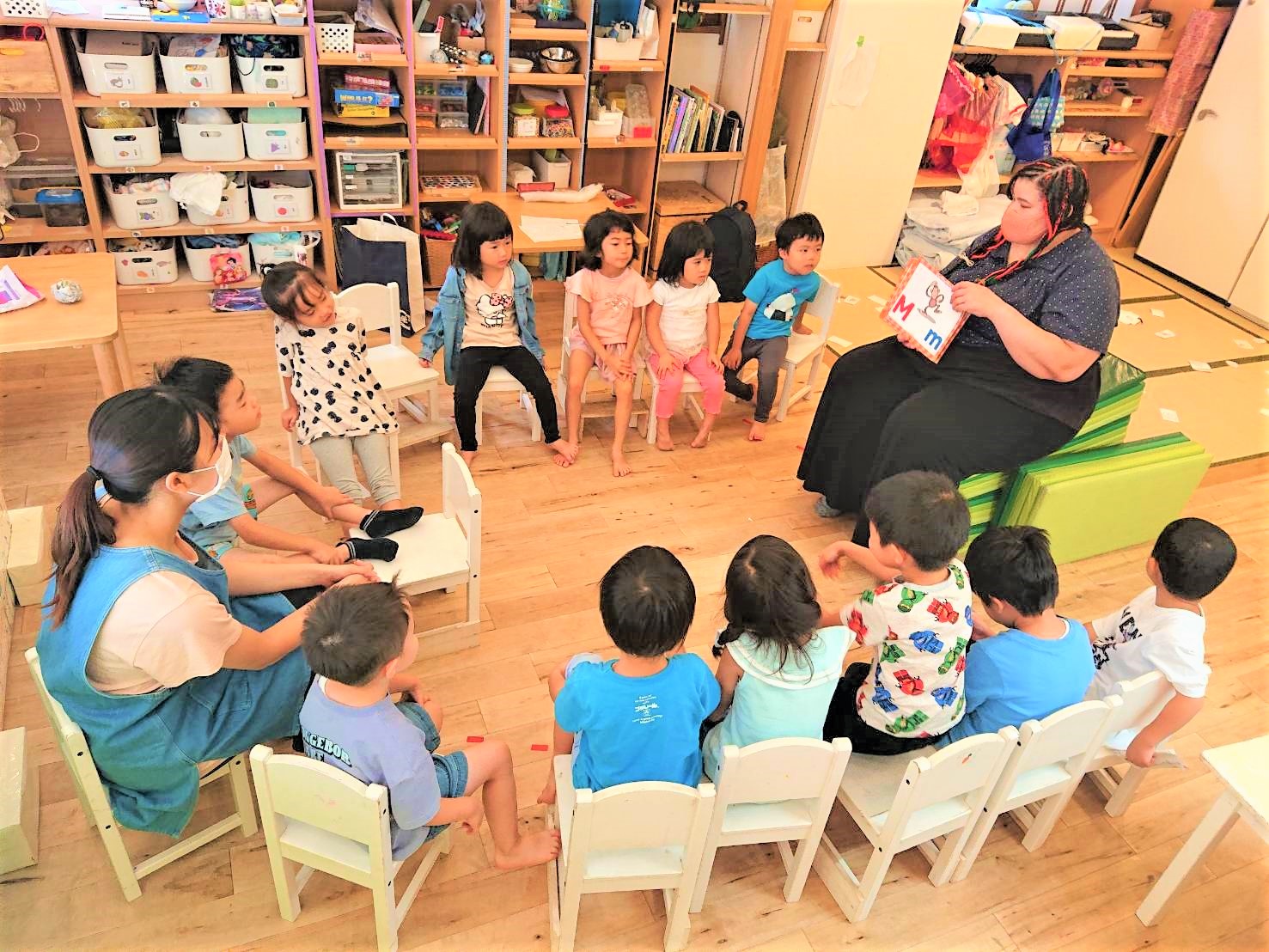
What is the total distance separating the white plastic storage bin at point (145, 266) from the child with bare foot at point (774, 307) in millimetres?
2386

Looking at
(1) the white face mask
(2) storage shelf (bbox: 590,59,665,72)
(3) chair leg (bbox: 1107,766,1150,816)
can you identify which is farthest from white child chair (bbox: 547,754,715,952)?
(2) storage shelf (bbox: 590,59,665,72)

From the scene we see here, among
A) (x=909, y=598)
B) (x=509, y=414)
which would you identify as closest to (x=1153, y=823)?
(x=909, y=598)

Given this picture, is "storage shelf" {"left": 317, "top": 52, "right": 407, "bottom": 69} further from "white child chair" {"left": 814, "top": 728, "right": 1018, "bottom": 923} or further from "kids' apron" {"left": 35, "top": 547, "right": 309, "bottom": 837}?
"white child chair" {"left": 814, "top": 728, "right": 1018, "bottom": 923}

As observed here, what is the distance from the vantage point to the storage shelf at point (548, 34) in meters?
3.80

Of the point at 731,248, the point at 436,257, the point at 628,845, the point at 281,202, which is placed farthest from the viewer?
the point at 436,257

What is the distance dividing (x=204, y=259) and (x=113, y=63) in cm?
79

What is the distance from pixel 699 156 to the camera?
4.35m

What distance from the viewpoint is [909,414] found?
2.78 metres

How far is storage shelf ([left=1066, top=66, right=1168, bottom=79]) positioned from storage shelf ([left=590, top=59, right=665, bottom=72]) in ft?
7.80

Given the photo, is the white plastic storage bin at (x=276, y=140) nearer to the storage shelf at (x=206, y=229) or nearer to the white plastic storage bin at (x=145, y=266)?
the storage shelf at (x=206, y=229)

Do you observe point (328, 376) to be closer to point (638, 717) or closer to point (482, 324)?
point (482, 324)

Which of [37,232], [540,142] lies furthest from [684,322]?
[37,232]

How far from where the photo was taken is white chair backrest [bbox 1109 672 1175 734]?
72.7 inches

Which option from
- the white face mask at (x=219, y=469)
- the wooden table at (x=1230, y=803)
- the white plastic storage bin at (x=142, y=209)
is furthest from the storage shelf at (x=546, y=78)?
the wooden table at (x=1230, y=803)
